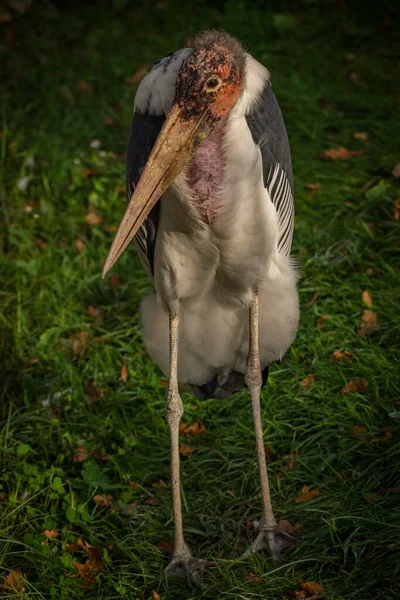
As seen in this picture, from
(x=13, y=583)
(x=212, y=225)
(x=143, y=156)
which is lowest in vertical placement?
(x=13, y=583)

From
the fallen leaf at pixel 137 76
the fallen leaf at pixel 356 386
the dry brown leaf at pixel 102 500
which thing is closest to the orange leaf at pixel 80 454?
the dry brown leaf at pixel 102 500

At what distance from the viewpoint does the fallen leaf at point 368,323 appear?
516cm

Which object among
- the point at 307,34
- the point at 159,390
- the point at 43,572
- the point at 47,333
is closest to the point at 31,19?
the point at 307,34

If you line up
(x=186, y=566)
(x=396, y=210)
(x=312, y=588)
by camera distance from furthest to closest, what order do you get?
(x=396, y=210)
(x=186, y=566)
(x=312, y=588)

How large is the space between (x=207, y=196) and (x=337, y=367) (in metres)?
1.83

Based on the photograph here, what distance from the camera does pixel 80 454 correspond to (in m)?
4.78

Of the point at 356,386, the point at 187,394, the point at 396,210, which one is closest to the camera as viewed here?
the point at 356,386

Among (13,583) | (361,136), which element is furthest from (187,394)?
(361,136)

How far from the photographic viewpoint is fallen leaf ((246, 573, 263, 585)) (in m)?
3.87

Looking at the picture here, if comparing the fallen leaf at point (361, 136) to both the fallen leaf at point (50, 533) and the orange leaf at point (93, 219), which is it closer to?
the orange leaf at point (93, 219)

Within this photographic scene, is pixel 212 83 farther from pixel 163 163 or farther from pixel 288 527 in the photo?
pixel 288 527

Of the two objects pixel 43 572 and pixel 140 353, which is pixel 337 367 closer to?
pixel 140 353

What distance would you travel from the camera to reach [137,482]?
4711 millimetres

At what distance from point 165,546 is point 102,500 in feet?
1.44
